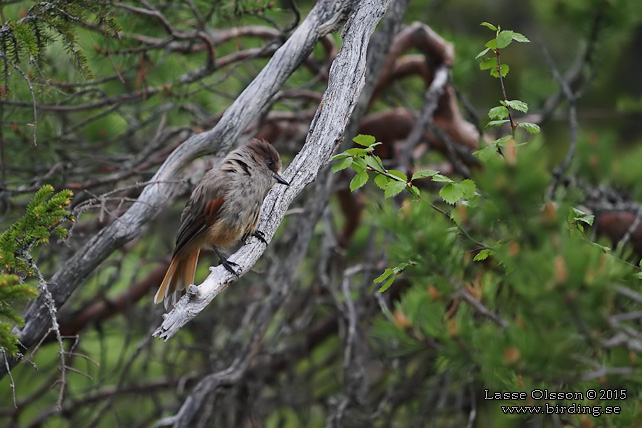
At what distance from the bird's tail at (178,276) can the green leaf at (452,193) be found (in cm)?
238

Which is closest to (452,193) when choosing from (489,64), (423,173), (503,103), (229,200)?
(423,173)

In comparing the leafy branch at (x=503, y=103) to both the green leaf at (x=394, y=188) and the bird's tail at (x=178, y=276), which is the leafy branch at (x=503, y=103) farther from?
the bird's tail at (x=178, y=276)

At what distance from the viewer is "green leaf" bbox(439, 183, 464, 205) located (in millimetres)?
2441

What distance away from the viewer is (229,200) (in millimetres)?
4043

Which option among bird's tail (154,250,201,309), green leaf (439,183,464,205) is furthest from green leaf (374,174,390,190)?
bird's tail (154,250,201,309)

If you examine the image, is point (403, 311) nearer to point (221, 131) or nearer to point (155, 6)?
point (221, 131)

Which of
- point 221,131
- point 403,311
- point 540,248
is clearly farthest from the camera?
point 221,131

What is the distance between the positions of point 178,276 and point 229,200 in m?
0.86

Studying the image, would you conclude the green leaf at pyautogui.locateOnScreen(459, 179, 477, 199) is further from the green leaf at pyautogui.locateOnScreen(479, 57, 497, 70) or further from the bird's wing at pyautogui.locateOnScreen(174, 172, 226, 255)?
the bird's wing at pyautogui.locateOnScreen(174, 172, 226, 255)

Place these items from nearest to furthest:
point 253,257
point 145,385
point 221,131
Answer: point 253,257 → point 221,131 → point 145,385

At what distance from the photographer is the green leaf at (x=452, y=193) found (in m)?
2.44

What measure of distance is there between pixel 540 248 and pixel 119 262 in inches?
139

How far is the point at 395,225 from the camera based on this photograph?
6.72 ft

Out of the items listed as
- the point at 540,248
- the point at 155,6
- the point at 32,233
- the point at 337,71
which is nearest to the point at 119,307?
the point at 155,6
